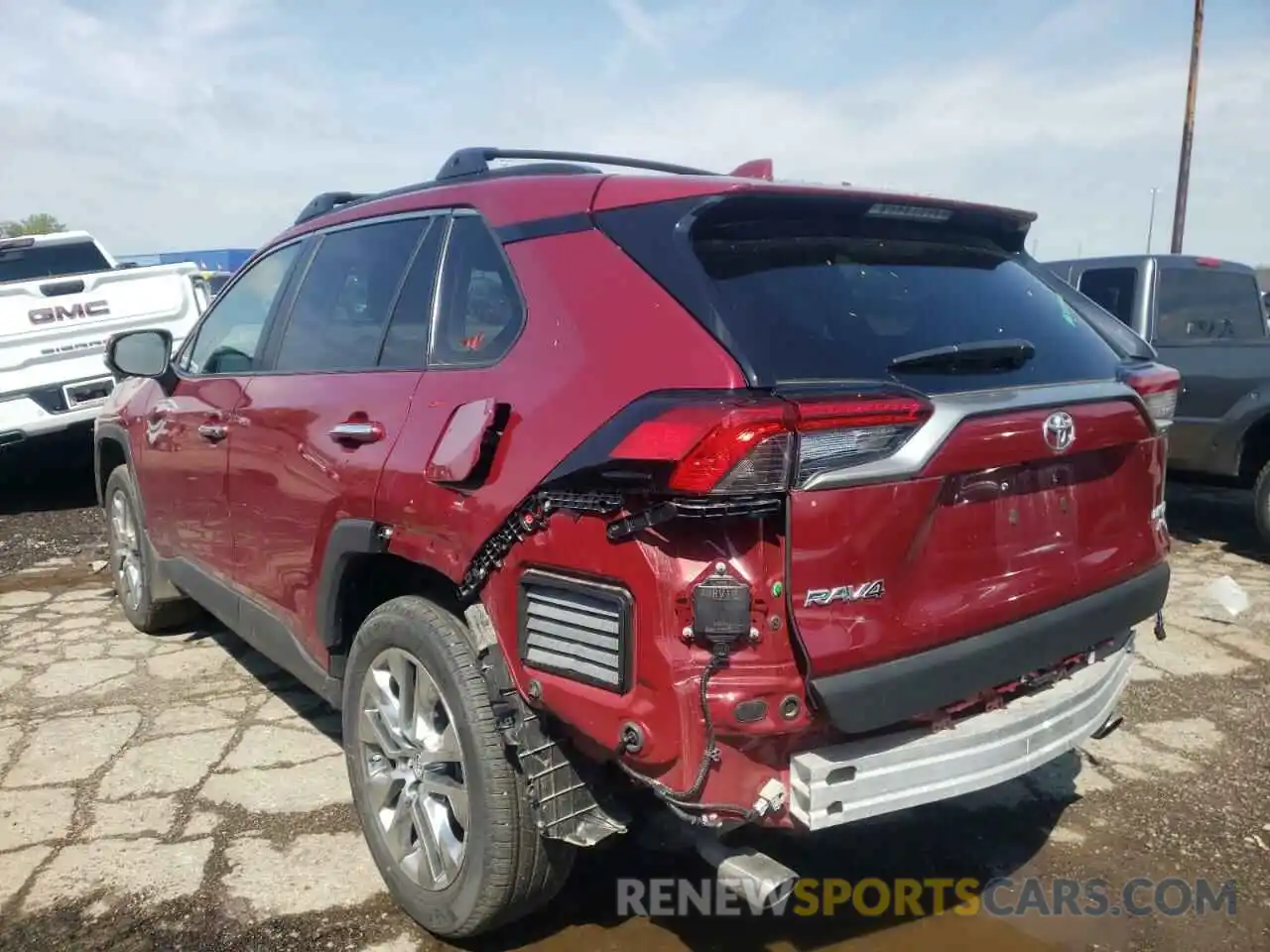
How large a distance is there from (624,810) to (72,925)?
1.60 meters

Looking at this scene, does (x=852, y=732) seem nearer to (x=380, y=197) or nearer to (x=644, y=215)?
(x=644, y=215)

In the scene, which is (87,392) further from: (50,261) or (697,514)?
(697,514)

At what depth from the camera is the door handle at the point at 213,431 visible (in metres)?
3.65

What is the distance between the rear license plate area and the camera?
778 cm

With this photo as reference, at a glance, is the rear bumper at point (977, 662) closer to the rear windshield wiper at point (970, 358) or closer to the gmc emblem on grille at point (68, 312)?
the rear windshield wiper at point (970, 358)

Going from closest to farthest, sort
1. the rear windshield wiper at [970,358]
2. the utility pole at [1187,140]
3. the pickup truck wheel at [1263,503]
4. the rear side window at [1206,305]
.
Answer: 1. the rear windshield wiper at [970,358]
2. the pickup truck wheel at [1263,503]
3. the rear side window at [1206,305]
4. the utility pole at [1187,140]

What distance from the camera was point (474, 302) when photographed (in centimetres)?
264

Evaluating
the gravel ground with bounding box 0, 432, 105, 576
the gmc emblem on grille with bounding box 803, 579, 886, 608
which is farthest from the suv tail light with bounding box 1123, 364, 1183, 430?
the gravel ground with bounding box 0, 432, 105, 576

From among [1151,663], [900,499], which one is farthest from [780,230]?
[1151,663]

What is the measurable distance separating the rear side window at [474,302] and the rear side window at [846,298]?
1.17 feet

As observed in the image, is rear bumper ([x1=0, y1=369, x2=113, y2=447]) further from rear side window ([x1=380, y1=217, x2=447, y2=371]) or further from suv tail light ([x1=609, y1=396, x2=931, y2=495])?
suv tail light ([x1=609, y1=396, x2=931, y2=495])

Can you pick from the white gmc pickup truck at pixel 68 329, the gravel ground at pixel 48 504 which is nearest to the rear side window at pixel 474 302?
the gravel ground at pixel 48 504

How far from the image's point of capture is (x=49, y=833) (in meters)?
3.27

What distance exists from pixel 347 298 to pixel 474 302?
80cm
